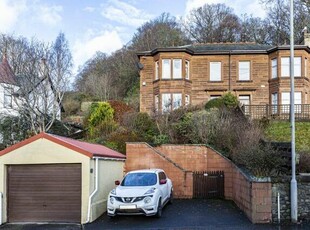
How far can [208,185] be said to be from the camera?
18250 mm

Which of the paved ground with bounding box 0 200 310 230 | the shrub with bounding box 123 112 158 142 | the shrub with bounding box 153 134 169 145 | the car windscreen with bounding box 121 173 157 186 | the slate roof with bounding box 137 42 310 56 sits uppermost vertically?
the slate roof with bounding box 137 42 310 56

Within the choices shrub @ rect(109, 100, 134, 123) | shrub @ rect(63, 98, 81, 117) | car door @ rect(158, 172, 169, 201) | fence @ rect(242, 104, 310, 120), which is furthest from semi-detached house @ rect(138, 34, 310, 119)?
shrub @ rect(63, 98, 81, 117)

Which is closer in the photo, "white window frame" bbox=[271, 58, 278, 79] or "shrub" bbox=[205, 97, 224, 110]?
"shrub" bbox=[205, 97, 224, 110]

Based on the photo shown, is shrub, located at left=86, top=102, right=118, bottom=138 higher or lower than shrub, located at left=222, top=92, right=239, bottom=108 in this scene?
lower

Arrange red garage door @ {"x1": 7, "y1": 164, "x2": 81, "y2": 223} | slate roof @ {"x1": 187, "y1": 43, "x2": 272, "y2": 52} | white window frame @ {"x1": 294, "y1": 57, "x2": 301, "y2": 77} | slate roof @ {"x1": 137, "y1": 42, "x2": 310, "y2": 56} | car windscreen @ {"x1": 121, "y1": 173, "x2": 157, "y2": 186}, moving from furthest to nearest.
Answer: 1. slate roof @ {"x1": 187, "y1": 43, "x2": 272, "y2": 52}
2. slate roof @ {"x1": 137, "y1": 42, "x2": 310, "y2": 56}
3. white window frame @ {"x1": 294, "y1": 57, "x2": 301, "y2": 77}
4. car windscreen @ {"x1": 121, "y1": 173, "x2": 157, "y2": 186}
5. red garage door @ {"x1": 7, "y1": 164, "x2": 81, "y2": 223}

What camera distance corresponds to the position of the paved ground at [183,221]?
1253 centimetres

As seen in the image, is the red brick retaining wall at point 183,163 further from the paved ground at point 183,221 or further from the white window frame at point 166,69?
the white window frame at point 166,69

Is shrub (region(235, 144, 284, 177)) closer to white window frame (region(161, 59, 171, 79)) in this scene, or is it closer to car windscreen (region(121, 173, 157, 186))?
car windscreen (region(121, 173, 157, 186))

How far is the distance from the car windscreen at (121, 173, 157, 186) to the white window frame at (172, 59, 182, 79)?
17.9 meters

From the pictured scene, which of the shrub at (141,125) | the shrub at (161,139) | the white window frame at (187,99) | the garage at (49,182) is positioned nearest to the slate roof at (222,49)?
the white window frame at (187,99)

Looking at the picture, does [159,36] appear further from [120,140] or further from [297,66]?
[120,140]

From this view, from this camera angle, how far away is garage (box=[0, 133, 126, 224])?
14.3 meters

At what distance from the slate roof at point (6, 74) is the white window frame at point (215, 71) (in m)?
16.0

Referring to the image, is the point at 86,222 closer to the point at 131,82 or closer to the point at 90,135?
the point at 90,135
